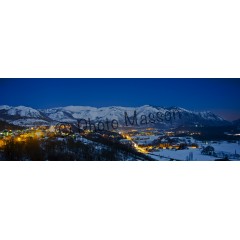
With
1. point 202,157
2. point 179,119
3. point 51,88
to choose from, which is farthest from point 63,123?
point 202,157

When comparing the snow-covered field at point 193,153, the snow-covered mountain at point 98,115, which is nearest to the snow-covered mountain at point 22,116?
the snow-covered mountain at point 98,115

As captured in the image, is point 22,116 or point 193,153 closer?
point 193,153

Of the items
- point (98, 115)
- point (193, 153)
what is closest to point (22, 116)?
point (98, 115)

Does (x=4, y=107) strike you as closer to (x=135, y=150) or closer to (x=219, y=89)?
(x=135, y=150)

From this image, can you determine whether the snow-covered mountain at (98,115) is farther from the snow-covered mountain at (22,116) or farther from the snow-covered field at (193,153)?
the snow-covered field at (193,153)

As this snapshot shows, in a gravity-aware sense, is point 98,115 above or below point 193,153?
above

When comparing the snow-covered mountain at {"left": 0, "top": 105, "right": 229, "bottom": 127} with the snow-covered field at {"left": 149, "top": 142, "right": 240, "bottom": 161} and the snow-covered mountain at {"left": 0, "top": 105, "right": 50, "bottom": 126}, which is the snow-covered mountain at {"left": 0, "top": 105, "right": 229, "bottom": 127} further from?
the snow-covered field at {"left": 149, "top": 142, "right": 240, "bottom": 161}

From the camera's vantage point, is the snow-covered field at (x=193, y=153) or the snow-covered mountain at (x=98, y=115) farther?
the snow-covered mountain at (x=98, y=115)

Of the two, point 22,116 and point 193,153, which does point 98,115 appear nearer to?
point 22,116
